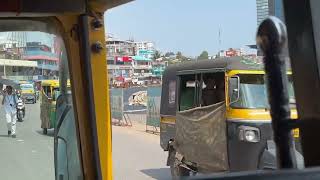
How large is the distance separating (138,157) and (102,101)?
11.0 metres

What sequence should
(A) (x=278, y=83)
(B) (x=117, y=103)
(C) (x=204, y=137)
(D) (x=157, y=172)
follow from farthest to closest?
(B) (x=117, y=103)
(D) (x=157, y=172)
(C) (x=204, y=137)
(A) (x=278, y=83)

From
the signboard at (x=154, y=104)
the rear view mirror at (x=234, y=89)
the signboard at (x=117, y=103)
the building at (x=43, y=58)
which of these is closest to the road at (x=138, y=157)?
the signboard at (x=154, y=104)

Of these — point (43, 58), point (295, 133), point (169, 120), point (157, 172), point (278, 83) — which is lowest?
point (157, 172)

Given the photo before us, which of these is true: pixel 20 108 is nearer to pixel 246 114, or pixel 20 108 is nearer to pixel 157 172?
pixel 246 114

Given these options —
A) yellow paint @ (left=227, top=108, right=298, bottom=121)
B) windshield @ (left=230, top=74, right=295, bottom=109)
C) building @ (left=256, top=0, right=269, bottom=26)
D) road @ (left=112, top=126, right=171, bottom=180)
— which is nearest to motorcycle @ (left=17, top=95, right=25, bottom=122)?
building @ (left=256, top=0, right=269, bottom=26)

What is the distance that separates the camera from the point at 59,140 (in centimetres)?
283

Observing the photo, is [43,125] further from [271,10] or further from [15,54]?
[271,10]

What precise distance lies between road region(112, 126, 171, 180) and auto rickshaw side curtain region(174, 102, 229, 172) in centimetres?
65

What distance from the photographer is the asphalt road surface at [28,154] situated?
8.84 ft

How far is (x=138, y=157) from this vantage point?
13.7 meters

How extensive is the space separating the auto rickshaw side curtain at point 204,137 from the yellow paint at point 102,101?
20.6ft

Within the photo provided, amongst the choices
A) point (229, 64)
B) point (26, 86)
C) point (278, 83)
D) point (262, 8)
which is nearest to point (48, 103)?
→ point (26, 86)

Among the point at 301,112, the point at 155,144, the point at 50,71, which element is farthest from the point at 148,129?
the point at 301,112

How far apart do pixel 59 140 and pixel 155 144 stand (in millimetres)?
13480
